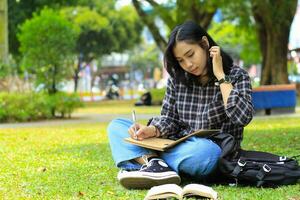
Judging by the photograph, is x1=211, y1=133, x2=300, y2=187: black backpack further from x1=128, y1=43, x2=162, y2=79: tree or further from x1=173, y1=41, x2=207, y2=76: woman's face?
x1=128, y1=43, x2=162, y2=79: tree

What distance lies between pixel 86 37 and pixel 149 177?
1673 inches

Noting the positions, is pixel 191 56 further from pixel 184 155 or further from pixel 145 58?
pixel 145 58

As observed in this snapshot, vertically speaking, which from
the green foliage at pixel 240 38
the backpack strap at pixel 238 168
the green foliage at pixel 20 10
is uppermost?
the green foliage at pixel 20 10

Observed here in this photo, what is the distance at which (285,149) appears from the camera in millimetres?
7414

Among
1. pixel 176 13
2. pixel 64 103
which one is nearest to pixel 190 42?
pixel 64 103

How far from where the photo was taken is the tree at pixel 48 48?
16406 mm

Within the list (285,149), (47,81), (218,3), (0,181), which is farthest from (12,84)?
(0,181)

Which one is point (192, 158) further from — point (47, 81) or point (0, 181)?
point (47, 81)

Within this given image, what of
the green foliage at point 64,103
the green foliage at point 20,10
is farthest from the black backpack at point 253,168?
the green foliage at point 20,10

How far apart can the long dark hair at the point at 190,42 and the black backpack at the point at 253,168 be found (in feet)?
1.57

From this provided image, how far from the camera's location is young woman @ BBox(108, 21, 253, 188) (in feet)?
15.0

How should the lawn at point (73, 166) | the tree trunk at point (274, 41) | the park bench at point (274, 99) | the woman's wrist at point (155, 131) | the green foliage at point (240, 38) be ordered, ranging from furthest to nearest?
1. the green foliage at point (240, 38)
2. the tree trunk at point (274, 41)
3. the park bench at point (274, 99)
4. the woman's wrist at point (155, 131)
5. the lawn at point (73, 166)

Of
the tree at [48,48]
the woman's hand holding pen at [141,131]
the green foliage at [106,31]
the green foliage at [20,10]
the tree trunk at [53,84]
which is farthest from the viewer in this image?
the green foliage at [106,31]

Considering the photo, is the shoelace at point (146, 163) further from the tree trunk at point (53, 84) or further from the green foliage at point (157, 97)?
the green foliage at point (157, 97)
